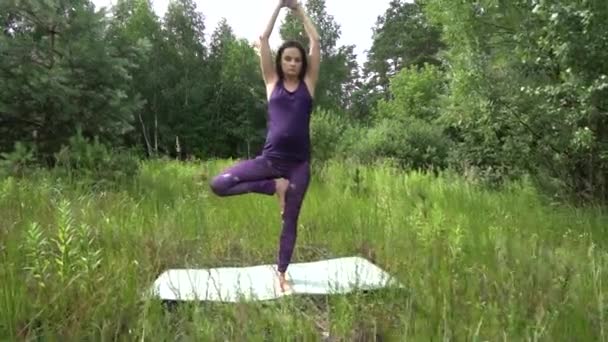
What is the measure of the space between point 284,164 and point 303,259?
1.24 m

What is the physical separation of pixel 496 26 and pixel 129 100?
248 inches

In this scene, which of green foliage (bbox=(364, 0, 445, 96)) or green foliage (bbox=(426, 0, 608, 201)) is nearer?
green foliage (bbox=(426, 0, 608, 201))

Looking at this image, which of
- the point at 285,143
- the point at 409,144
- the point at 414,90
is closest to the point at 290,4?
the point at 285,143

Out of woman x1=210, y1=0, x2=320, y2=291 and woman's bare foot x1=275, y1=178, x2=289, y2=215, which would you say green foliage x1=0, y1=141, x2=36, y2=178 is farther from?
woman's bare foot x1=275, y1=178, x2=289, y2=215

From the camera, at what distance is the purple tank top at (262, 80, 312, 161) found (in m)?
4.39

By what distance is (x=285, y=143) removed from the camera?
14.4ft

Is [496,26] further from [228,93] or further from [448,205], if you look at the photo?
[228,93]

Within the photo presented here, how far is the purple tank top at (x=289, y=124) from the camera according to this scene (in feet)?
14.4

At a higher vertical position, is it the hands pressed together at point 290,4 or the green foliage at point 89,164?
the hands pressed together at point 290,4

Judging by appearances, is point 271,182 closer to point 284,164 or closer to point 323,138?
point 284,164

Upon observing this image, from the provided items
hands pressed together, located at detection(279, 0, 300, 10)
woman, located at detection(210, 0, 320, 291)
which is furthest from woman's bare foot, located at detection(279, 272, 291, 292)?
hands pressed together, located at detection(279, 0, 300, 10)

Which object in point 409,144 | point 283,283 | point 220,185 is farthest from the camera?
point 409,144

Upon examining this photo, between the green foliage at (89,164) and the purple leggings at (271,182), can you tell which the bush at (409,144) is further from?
the purple leggings at (271,182)

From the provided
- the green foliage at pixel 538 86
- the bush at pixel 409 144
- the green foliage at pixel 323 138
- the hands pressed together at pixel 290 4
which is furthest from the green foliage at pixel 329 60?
the hands pressed together at pixel 290 4
